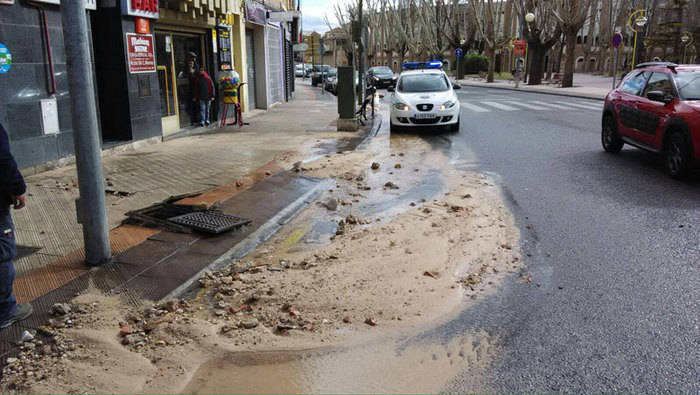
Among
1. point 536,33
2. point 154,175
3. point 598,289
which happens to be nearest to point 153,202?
point 154,175

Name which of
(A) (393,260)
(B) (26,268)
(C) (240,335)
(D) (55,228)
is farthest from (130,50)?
(C) (240,335)

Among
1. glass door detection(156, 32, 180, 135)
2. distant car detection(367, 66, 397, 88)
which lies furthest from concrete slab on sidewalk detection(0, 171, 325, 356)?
distant car detection(367, 66, 397, 88)

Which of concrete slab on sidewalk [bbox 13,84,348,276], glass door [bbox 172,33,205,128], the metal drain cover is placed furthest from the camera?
glass door [bbox 172,33,205,128]

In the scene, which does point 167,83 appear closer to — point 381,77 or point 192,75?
point 192,75

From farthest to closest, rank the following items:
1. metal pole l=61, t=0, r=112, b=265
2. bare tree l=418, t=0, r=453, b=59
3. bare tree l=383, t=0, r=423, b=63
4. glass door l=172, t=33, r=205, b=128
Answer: bare tree l=383, t=0, r=423, b=63 → bare tree l=418, t=0, r=453, b=59 → glass door l=172, t=33, r=205, b=128 → metal pole l=61, t=0, r=112, b=265

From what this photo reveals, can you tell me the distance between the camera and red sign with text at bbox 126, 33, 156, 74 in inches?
454

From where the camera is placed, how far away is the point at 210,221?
6336 millimetres

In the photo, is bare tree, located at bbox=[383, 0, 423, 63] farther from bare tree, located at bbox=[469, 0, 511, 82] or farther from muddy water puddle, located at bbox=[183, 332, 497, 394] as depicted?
muddy water puddle, located at bbox=[183, 332, 497, 394]

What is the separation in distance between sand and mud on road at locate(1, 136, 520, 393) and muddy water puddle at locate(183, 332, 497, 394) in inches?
0.4

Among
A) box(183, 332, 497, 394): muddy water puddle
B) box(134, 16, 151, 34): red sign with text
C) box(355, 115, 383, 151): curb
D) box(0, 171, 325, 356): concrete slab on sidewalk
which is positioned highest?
box(134, 16, 151, 34): red sign with text

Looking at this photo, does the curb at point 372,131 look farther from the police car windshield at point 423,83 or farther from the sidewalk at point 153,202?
the police car windshield at point 423,83

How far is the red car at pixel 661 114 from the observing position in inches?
324

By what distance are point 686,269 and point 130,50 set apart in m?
10.3

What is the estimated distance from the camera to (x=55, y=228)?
6.20 m
